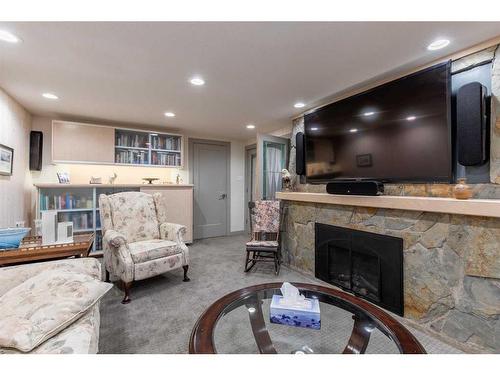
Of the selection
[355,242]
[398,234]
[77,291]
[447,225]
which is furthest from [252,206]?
[77,291]

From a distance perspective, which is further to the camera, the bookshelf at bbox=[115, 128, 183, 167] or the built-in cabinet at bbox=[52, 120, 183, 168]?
the bookshelf at bbox=[115, 128, 183, 167]

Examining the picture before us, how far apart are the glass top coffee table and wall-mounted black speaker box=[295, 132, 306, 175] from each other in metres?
1.86

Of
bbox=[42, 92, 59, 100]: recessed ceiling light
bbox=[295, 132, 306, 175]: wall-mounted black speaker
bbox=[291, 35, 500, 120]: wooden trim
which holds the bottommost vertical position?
bbox=[295, 132, 306, 175]: wall-mounted black speaker

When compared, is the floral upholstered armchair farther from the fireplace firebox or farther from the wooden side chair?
the fireplace firebox

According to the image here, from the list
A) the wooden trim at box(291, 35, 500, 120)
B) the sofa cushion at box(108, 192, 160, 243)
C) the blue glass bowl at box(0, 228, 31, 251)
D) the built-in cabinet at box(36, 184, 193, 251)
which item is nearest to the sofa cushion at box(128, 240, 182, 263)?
the sofa cushion at box(108, 192, 160, 243)

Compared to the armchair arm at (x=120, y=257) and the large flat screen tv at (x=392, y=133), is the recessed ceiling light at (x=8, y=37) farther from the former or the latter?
the large flat screen tv at (x=392, y=133)

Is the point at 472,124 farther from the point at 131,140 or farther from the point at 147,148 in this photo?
the point at 131,140

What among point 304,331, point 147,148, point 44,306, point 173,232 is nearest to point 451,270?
point 304,331


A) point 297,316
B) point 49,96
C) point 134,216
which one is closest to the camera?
point 297,316

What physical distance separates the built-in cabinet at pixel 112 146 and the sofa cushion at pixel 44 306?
110 inches

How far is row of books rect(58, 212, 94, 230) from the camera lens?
3.51 metres

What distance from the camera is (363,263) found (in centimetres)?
234

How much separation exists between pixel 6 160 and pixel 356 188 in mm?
3807

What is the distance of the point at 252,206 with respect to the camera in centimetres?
342
